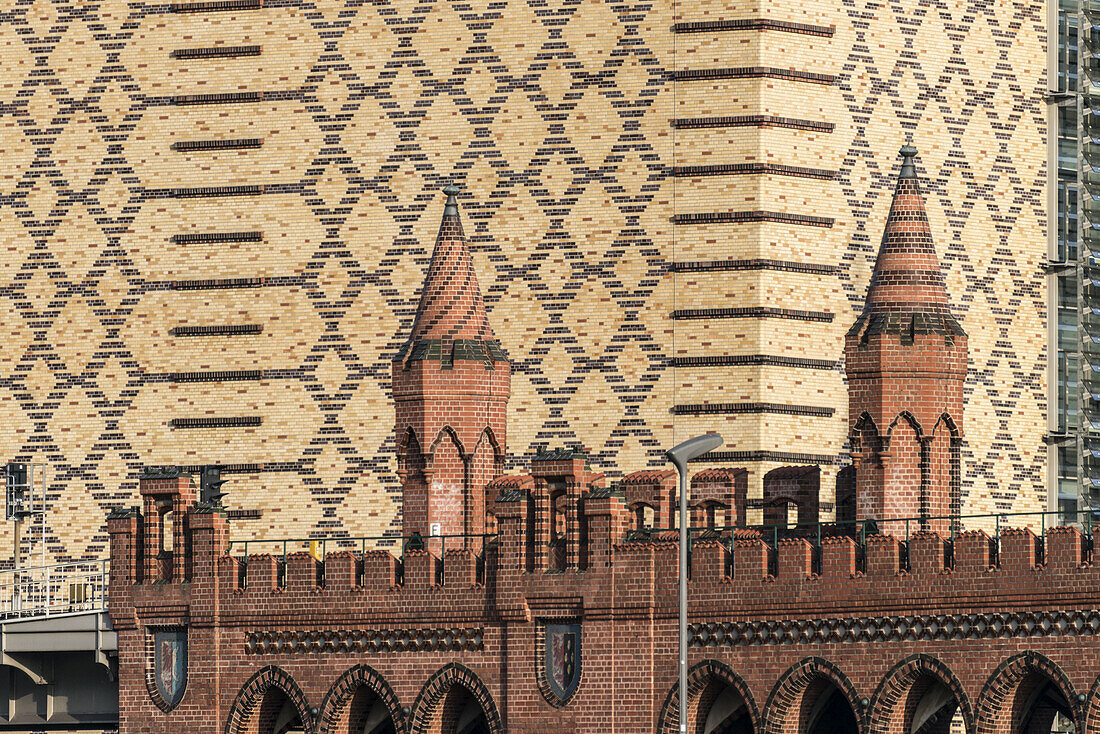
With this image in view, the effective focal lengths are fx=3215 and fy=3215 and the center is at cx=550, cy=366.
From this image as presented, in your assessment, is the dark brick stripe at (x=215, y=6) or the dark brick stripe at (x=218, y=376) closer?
the dark brick stripe at (x=218, y=376)

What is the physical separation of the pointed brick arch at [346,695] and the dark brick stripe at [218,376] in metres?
10.6

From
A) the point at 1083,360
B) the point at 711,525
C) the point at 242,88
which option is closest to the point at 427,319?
the point at 711,525

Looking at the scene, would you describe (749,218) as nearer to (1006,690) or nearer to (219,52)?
(219,52)

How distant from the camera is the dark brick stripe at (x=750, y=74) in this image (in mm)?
58062

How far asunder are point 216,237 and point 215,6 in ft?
14.9

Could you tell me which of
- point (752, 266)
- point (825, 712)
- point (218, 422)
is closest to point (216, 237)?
point (218, 422)

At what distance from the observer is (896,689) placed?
155ft

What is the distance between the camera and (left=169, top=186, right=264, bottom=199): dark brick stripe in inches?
2424

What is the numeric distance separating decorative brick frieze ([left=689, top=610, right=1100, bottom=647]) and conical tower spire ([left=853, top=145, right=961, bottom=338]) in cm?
538

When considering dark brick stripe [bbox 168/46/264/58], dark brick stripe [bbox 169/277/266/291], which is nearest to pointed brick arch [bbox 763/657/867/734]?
dark brick stripe [bbox 169/277/266/291]

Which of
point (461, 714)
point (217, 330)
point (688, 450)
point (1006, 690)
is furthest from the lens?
point (217, 330)

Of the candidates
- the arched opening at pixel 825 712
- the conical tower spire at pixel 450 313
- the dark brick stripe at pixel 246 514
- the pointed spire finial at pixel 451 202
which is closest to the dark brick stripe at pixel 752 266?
the pointed spire finial at pixel 451 202

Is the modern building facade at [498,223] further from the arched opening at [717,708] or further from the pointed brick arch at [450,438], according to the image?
the arched opening at [717,708]

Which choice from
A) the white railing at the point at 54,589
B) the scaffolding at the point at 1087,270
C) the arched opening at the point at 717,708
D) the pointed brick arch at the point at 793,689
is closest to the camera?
the pointed brick arch at the point at 793,689
